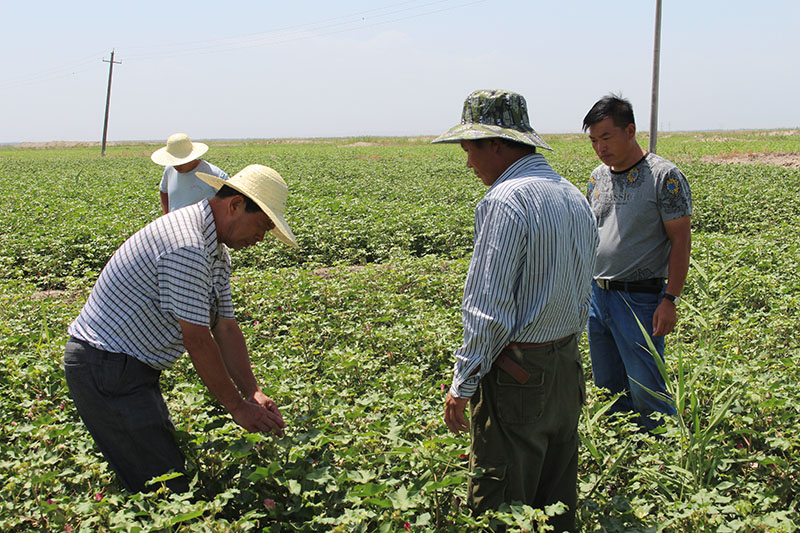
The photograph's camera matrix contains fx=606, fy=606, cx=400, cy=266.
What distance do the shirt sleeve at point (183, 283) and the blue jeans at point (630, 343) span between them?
90.8 inches

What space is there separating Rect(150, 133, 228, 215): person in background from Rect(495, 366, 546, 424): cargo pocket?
3.40 m

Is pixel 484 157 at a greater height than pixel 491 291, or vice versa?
pixel 484 157

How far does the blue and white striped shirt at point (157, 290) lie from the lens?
2.39m

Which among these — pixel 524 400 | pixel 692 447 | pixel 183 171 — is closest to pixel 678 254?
pixel 692 447

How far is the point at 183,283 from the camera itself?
7.82 ft

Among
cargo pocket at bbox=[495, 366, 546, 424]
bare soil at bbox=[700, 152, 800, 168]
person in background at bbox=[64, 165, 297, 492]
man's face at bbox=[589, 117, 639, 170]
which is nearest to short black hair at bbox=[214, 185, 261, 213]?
person in background at bbox=[64, 165, 297, 492]

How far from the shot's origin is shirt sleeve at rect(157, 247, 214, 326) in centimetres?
238

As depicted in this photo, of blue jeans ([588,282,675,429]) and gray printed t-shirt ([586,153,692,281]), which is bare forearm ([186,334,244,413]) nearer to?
blue jeans ([588,282,675,429])

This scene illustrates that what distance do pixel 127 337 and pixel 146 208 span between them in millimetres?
11164

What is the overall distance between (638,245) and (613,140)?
0.62 metres

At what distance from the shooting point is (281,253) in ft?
29.0

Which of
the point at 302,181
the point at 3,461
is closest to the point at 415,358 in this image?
the point at 3,461

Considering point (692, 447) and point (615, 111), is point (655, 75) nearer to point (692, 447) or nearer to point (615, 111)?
point (615, 111)

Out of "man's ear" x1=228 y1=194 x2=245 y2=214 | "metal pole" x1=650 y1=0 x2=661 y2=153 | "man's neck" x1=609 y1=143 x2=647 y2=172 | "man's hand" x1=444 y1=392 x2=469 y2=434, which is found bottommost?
"man's hand" x1=444 y1=392 x2=469 y2=434
